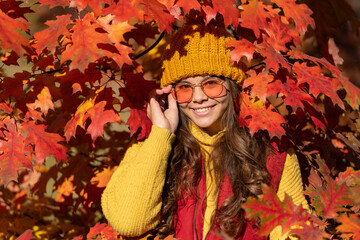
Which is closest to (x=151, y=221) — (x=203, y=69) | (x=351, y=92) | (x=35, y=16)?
(x=203, y=69)

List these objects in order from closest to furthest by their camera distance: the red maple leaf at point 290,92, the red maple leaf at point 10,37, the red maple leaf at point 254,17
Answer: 1. the red maple leaf at point 10,37
2. the red maple leaf at point 290,92
3. the red maple leaf at point 254,17

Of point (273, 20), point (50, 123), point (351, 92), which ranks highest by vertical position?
point (273, 20)

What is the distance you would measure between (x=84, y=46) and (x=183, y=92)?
69 cm

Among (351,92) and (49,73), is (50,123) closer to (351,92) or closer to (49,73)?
(49,73)

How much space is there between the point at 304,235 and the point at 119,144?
2.04 metres

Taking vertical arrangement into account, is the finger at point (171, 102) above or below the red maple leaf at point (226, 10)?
below

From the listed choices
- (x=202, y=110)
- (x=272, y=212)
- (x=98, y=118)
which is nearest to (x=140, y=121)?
(x=98, y=118)

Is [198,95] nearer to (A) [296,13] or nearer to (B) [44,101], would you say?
(A) [296,13]

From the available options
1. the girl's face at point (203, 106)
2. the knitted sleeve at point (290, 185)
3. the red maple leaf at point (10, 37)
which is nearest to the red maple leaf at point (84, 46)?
the red maple leaf at point (10, 37)

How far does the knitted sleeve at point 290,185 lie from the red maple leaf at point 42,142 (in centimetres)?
132

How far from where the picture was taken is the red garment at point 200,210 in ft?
8.12

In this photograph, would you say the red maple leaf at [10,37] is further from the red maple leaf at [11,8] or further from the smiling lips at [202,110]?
the smiling lips at [202,110]

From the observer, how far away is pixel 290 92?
238 cm

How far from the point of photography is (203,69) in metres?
2.49
